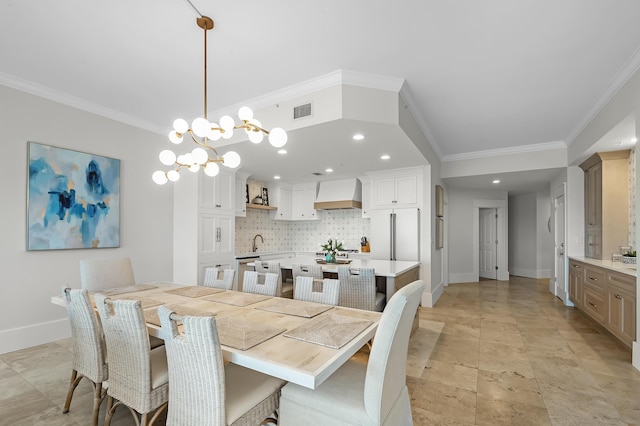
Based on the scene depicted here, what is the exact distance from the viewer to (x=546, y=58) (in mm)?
2699

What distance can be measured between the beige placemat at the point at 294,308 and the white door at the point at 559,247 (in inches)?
210

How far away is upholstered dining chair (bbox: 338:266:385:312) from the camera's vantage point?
125 inches

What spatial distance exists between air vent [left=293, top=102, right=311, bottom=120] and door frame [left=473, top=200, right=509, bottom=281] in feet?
20.1

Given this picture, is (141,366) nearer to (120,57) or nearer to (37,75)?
(120,57)

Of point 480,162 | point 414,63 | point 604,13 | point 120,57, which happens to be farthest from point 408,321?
point 480,162

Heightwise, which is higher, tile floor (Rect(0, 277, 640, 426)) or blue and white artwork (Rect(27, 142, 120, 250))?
blue and white artwork (Rect(27, 142, 120, 250))

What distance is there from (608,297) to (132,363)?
4.69m

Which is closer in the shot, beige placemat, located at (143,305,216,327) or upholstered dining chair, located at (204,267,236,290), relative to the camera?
beige placemat, located at (143,305,216,327)

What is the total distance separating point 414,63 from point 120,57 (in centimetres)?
265

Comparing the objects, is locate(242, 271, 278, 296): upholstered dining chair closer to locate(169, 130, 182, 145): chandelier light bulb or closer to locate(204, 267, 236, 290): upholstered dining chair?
locate(204, 267, 236, 290): upholstered dining chair

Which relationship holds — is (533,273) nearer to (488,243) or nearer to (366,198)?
(488,243)

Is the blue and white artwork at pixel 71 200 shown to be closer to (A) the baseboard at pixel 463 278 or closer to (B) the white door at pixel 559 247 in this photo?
(A) the baseboard at pixel 463 278

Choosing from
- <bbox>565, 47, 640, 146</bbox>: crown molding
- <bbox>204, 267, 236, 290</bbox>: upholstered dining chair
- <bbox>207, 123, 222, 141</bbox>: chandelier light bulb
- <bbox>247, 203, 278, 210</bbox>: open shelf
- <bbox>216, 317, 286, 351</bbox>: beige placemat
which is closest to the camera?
<bbox>216, 317, 286, 351</bbox>: beige placemat

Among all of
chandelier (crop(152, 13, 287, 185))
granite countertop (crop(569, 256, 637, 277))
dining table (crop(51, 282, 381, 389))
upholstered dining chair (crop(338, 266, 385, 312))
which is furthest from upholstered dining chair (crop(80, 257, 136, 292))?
granite countertop (crop(569, 256, 637, 277))
